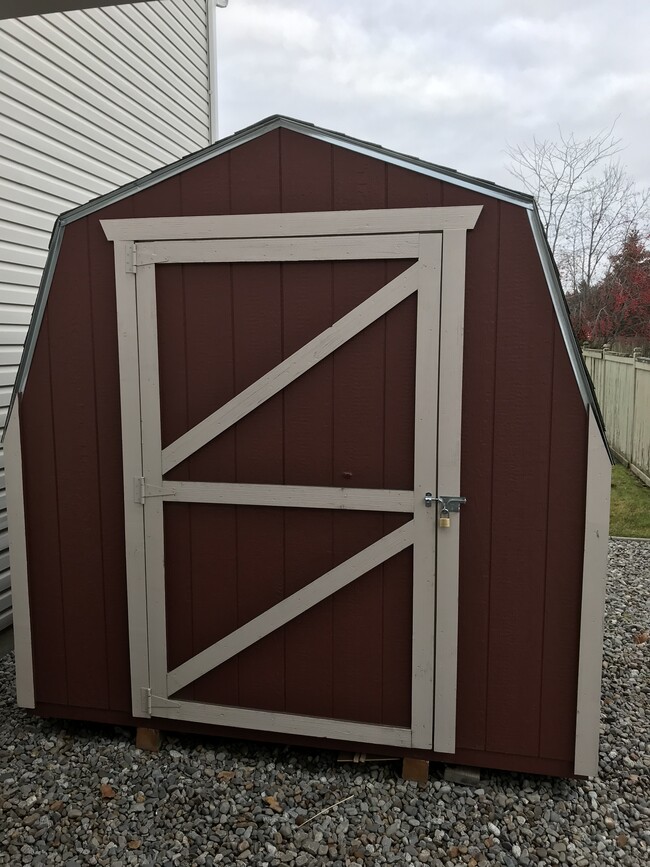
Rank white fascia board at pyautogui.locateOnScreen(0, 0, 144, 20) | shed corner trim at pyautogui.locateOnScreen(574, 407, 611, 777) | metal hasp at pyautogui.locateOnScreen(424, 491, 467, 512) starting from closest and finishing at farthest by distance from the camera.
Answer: white fascia board at pyautogui.locateOnScreen(0, 0, 144, 20) → shed corner trim at pyautogui.locateOnScreen(574, 407, 611, 777) → metal hasp at pyautogui.locateOnScreen(424, 491, 467, 512)

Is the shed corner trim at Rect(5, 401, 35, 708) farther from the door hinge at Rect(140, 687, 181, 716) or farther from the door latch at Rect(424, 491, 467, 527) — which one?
the door latch at Rect(424, 491, 467, 527)

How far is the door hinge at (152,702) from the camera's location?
9.80 feet

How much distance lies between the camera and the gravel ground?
242 cm

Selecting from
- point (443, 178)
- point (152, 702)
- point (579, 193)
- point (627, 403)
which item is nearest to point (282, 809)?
point (152, 702)

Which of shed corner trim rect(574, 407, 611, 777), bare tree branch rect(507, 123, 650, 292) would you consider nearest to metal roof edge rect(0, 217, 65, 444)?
shed corner trim rect(574, 407, 611, 777)

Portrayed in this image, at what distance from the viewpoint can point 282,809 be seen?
263cm

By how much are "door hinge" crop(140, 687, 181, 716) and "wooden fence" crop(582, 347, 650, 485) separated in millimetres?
6737

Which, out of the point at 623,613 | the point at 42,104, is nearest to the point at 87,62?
the point at 42,104

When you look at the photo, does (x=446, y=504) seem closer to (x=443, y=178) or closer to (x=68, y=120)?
(x=443, y=178)

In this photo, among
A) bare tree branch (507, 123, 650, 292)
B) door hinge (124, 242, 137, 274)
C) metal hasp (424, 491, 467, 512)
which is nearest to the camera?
metal hasp (424, 491, 467, 512)

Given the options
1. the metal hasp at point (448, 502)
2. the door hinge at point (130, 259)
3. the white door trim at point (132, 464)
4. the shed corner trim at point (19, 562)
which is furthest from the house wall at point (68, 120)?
the metal hasp at point (448, 502)

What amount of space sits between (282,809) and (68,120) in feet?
14.9

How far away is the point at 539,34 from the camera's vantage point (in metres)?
13.1

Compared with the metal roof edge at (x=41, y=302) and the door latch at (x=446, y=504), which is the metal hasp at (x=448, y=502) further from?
the metal roof edge at (x=41, y=302)
